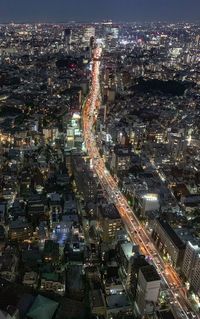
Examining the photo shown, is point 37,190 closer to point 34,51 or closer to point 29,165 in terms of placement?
point 29,165

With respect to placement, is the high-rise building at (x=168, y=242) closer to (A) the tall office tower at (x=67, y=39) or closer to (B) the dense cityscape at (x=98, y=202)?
(B) the dense cityscape at (x=98, y=202)

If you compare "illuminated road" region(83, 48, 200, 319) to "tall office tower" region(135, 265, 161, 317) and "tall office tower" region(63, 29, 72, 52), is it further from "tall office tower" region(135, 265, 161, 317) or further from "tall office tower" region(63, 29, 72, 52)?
"tall office tower" region(63, 29, 72, 52)

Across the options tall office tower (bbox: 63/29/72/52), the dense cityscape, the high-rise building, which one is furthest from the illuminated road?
tall office tower (bbox: 63/29/72/52)

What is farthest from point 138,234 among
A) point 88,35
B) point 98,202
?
point 88,35

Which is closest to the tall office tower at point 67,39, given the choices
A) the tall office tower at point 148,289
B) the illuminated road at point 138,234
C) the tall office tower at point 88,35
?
the tall office tower at point 88,35

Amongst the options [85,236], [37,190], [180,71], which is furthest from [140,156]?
[180,71]
